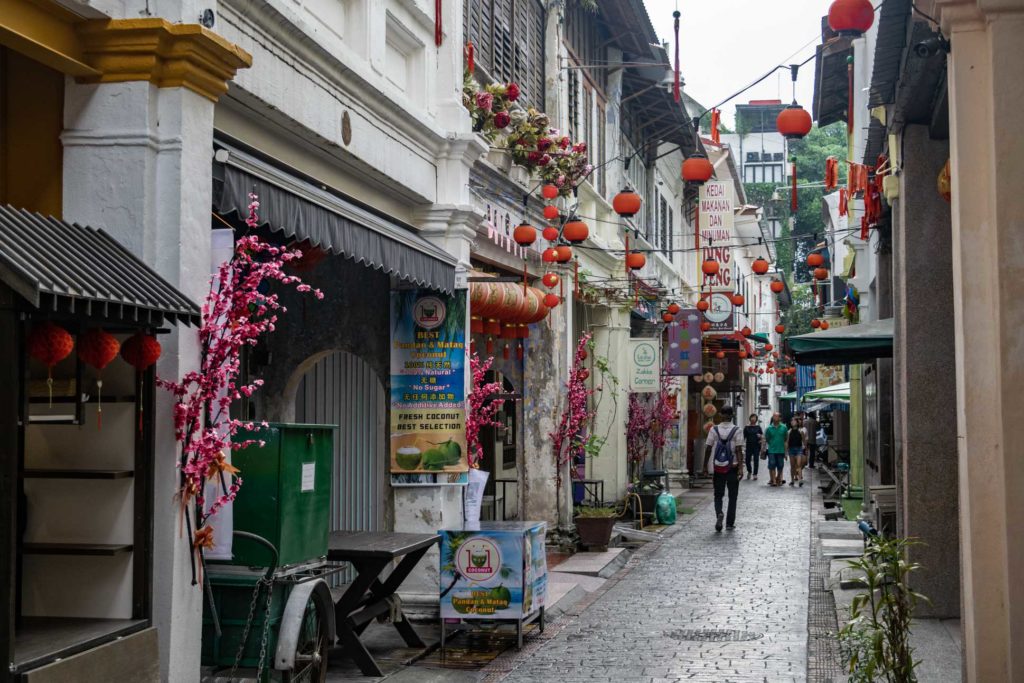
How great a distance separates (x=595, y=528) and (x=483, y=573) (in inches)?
285

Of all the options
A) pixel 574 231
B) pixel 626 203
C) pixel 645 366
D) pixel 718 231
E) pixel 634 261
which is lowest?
pixel 645 366

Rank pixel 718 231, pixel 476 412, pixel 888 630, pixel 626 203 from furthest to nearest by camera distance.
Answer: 1. pixel 718 231
2. pixel 626 203
3. pixel 476 412
4. pixel 888 630

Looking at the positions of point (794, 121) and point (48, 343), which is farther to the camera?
point (794, 121)

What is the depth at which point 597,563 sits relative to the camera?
16.1 m

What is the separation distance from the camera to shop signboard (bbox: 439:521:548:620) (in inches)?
407

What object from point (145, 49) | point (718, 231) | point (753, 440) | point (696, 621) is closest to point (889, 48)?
point (696, 621)

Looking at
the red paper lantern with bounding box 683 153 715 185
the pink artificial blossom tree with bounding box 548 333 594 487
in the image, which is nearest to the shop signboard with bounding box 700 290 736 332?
the pink artificial blossom tree with bounding box 548 333 594 487

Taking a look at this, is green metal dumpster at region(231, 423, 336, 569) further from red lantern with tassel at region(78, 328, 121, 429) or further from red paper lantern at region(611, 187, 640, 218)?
red paper lantern at region(611, 187, 640, 218)

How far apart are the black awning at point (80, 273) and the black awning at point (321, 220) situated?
1.34m

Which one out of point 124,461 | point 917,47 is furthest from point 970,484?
point 124,461

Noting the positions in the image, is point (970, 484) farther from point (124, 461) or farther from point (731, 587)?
point (731, 587)

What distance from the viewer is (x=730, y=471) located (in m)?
20.1

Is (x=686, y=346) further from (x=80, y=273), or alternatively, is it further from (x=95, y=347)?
(x=80, y=273)

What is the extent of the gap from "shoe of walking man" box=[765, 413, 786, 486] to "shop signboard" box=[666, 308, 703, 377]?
708 cm
